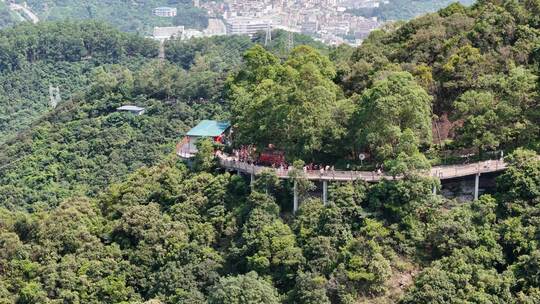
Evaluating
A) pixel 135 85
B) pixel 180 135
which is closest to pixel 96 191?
pixel 180 135

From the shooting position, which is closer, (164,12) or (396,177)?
(396,177)

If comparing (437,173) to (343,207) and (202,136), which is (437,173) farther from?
(202,136)

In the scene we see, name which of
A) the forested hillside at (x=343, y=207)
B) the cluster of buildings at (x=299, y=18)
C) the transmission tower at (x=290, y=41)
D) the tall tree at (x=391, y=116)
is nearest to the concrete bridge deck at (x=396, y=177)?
the forested hillside at (x=343, y=207)

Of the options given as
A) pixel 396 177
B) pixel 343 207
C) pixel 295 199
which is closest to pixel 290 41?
pixel 295 199

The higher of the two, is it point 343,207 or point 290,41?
point 290,41

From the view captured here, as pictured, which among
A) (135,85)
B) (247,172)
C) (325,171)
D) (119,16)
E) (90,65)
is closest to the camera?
(325,171)

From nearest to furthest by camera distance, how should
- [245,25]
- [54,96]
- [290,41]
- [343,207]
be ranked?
[343,207]
[54,96]
[290,41]
[245,25]

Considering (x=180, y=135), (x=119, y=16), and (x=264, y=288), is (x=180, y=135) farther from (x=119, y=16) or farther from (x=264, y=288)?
(x=119, y=16)

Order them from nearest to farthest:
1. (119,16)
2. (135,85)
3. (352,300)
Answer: (352,300), (135,85), (119,16)
